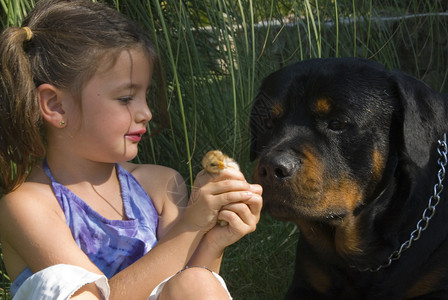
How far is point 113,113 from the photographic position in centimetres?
194

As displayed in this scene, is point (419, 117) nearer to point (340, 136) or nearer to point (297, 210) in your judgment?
point (340, 136)

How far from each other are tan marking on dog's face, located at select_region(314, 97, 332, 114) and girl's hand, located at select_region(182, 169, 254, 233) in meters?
0.42

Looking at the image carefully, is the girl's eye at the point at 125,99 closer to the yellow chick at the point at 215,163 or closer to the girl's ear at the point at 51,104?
the girl's ear at the point at 51,104

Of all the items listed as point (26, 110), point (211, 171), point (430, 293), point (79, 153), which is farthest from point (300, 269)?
point (26, 110)

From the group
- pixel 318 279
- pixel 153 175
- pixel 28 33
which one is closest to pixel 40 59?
pixel 28 33

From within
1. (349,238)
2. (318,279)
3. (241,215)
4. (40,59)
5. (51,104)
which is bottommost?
(318,279)

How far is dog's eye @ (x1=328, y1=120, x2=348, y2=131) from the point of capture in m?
2.05

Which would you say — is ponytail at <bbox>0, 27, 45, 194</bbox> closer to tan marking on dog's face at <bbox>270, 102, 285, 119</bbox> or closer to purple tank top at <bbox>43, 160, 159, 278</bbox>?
purple tank top at <bbox>43, 160, 159, 278</bbox>

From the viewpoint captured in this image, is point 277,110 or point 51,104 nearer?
point 51,104

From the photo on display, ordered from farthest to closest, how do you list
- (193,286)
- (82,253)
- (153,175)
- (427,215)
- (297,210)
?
1. (153,175)
2. (427,215)
3. (297,210)
4. (82,253)
5. (193,286)

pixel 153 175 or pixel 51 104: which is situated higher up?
pixel 51 104

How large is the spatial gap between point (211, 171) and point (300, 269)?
0.70 meters

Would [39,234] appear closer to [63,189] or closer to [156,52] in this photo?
[63,189]

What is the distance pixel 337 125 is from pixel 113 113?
672mm
